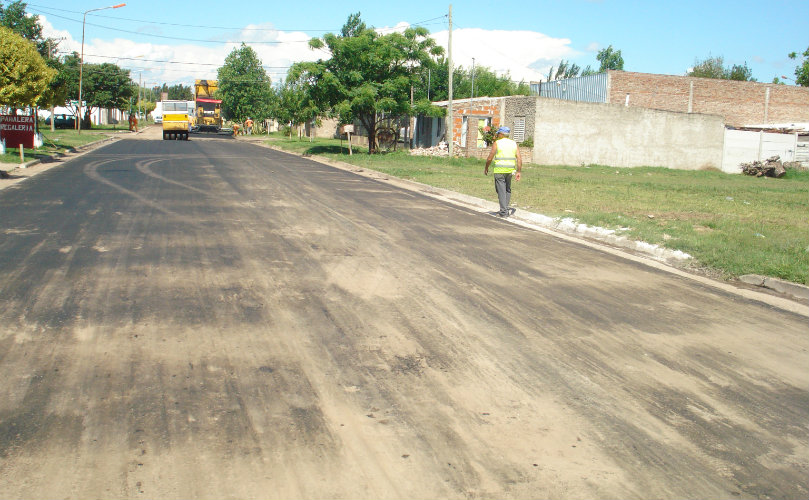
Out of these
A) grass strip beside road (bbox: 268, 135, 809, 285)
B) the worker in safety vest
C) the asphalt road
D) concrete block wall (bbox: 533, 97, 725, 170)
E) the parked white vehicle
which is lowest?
the asphalt road

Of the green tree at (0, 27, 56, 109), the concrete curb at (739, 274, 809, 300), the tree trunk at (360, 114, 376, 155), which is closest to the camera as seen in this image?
the concrete curb at (739, 274, 809, 300)

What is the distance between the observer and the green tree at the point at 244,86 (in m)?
80.2

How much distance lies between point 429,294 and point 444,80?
6410 cm

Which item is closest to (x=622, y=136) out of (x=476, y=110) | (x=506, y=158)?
(x=476, y=110)

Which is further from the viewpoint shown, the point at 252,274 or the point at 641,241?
the point at 641,241

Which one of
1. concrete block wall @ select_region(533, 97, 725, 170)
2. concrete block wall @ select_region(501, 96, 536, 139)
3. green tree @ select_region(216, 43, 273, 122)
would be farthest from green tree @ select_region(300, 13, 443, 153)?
green tree @ select_region(216, 43, 273, 122)

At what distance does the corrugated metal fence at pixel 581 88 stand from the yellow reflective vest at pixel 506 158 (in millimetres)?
30376

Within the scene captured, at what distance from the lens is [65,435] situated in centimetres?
375

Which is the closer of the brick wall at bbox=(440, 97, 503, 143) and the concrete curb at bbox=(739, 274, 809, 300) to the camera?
the concrete curb at bbox=(739, 274, 809, 300)

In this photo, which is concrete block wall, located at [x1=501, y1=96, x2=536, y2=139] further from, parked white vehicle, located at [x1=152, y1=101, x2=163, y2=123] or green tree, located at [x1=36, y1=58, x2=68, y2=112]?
parked white vehicle, located at [x1=152, y1=101, x2=163, y2=123]

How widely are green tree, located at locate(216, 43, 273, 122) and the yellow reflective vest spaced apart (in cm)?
6913

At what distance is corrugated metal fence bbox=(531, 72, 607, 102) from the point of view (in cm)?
4448

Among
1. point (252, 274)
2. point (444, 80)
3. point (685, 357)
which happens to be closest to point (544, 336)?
Answer: point (685, 357)

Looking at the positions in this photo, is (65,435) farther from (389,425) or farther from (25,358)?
(389,425)
